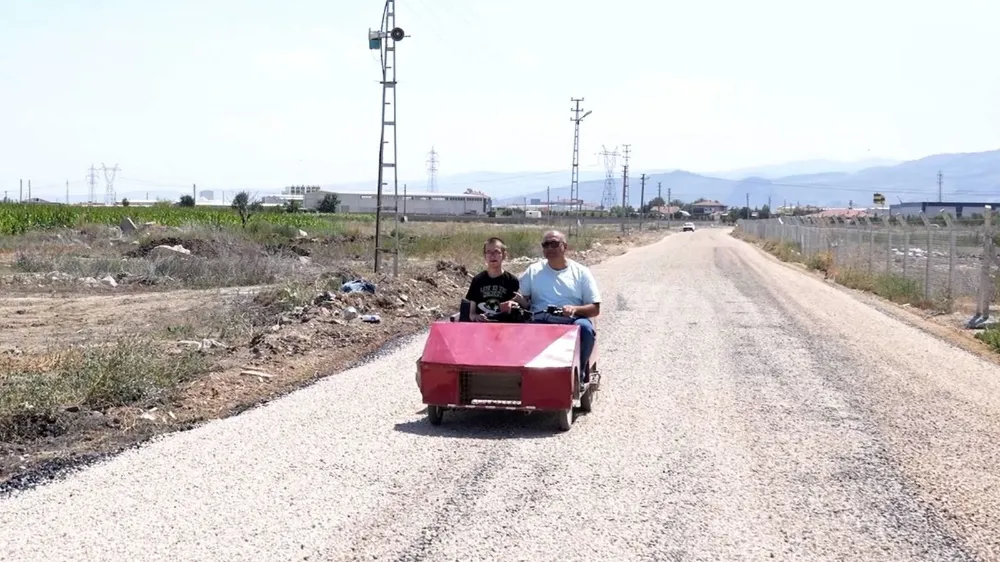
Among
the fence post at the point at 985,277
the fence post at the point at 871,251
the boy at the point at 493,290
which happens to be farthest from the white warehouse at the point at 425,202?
the boy at the point at 493,290

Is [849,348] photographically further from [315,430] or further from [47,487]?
[47,487]

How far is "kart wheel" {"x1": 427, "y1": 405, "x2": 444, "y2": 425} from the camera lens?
9.20 meters

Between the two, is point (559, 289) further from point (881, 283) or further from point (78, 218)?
point (78, 218)

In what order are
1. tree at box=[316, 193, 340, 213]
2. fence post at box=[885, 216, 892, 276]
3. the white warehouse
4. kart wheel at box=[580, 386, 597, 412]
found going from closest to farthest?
kart wheel at box=[580, 386, 597, 412], fence post at box=[885, 216, 892, 276], tree at box=[316, 193, 340, 213], the white warehouse

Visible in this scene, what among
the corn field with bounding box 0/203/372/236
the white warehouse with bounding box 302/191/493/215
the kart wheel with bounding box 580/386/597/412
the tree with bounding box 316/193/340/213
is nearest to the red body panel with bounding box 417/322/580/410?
the kart wheel with bounding box 580/386/597/412

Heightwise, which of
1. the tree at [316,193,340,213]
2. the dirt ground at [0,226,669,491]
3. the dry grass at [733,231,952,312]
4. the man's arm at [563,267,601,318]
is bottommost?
the dirt ground at [0,226,669,491]

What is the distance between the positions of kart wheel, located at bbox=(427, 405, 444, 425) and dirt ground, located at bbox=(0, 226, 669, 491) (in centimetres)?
199

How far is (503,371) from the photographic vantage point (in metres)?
9.05

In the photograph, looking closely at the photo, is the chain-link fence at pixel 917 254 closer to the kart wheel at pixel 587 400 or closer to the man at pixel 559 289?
the man at pixel 559 289

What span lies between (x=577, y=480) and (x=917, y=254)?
85.1 ft

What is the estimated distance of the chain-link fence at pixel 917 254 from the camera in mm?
20964

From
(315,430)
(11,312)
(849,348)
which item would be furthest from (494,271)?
(11,312)

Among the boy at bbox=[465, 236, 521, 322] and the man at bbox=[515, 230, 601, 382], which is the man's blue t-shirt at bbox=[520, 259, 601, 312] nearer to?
the man at bbox=[515, 230, 601, 382]

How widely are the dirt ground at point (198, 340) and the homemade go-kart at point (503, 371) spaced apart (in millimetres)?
2147
